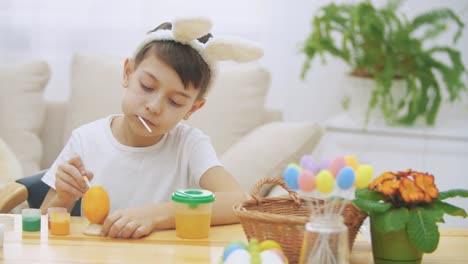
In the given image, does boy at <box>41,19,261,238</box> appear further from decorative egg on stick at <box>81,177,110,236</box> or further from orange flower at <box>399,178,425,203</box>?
orange flower at <box>399,178,425,203</box>

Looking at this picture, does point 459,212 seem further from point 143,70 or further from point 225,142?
point 225,142

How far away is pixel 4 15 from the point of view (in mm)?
3404

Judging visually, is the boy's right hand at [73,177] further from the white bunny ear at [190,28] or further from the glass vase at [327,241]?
the glass vase at [327,241]

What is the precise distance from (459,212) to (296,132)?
1.26 meters

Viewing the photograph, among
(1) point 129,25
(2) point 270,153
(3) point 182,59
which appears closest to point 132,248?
(3) point 182,59

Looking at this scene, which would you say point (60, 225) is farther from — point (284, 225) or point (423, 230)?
point (423, 230)

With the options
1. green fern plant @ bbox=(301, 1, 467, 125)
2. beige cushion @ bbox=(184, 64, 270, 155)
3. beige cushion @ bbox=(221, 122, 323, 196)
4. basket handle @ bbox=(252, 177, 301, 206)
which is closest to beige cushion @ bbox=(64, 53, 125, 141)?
beige cushion @ bbox=(184, 64, 270, 155)

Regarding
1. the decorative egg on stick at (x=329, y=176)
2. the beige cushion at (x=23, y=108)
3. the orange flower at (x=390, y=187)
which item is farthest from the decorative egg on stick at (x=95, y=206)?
the beige cushion at (x=23, y=108)

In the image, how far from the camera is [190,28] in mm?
1648

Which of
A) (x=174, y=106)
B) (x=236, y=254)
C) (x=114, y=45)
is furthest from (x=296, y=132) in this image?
(x=236, y=254)

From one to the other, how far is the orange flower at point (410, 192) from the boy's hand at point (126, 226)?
0.50 metres

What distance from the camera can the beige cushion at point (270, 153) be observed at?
2.52m

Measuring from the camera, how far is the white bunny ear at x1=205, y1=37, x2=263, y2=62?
5.29ft

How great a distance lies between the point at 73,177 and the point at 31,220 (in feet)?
0.40
